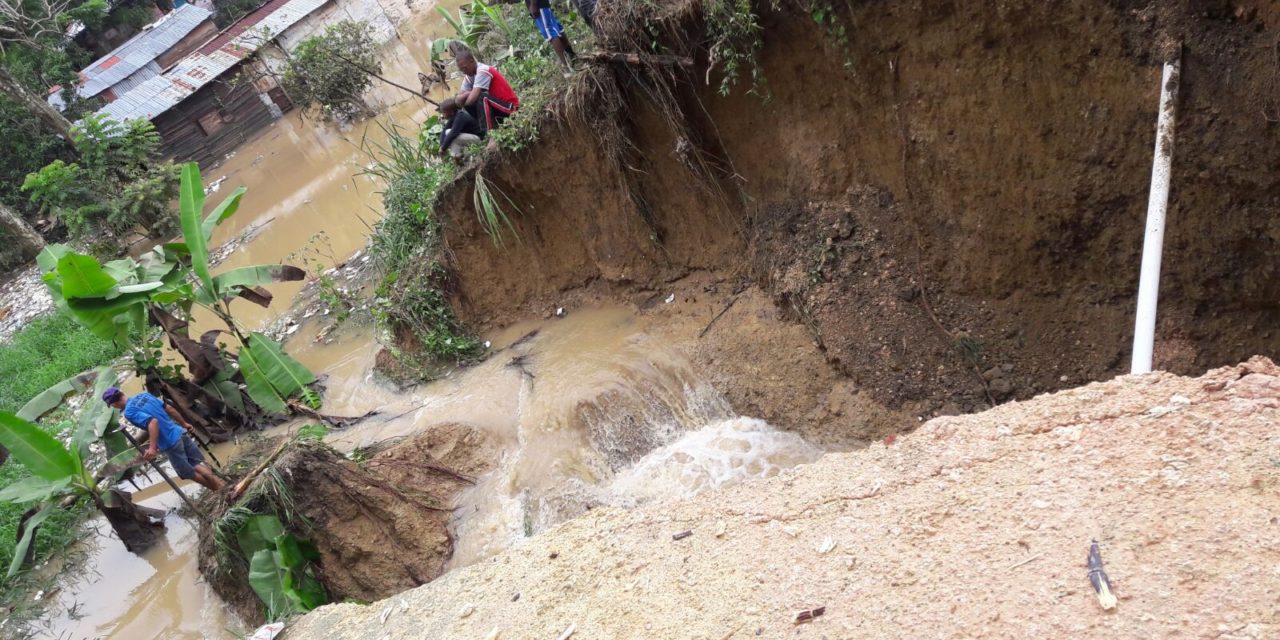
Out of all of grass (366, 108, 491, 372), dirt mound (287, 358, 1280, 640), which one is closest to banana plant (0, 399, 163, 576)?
grass (366, 108, 491, 372)

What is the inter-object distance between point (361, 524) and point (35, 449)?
2.85m

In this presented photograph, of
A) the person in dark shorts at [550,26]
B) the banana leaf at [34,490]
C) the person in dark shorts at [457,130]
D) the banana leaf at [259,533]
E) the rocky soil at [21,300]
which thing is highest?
the rocky soil at [21,300]

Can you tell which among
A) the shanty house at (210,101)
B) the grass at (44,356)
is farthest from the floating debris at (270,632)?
the shanty house at (210,101)

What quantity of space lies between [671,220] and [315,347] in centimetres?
518

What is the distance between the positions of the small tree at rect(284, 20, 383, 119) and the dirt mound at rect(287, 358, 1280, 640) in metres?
13.0

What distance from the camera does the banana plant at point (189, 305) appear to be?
656cm

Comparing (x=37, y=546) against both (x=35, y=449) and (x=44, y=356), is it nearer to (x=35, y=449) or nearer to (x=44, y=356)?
(x=35, y=449)

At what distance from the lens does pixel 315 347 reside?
9.23 m

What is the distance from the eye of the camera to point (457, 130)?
6988 millimetres

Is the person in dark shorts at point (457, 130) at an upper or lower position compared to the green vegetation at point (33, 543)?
upper

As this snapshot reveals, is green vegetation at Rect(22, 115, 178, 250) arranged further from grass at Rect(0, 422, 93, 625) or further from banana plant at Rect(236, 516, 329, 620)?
banana plant at Rect(236, 516, 329, 620)

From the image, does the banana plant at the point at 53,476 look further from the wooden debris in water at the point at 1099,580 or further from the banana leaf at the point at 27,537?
the wooden debris in water at the point at 1099,580

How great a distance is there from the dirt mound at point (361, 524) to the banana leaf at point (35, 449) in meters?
1.47

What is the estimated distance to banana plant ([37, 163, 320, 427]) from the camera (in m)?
6.56
